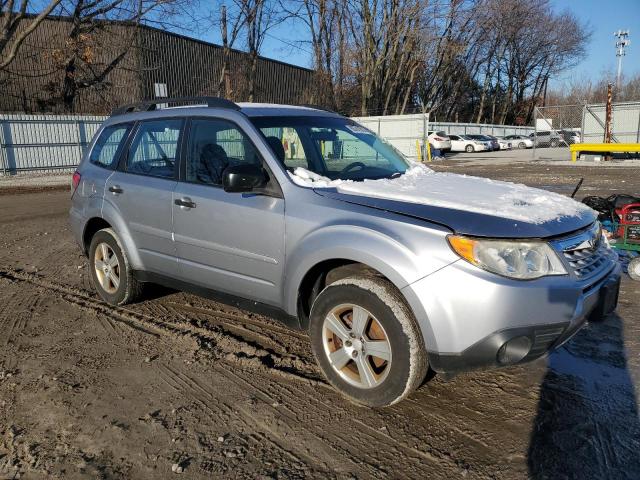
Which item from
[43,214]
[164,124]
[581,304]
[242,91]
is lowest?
[43,214]

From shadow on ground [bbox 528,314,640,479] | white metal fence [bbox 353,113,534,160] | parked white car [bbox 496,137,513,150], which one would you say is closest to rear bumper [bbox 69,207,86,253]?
shadow on ground [bbox 528,314,640,479]

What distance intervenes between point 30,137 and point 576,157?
22876mm

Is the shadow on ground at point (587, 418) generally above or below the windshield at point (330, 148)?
below

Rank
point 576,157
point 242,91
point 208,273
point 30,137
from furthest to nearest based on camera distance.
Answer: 1. point 242,91
2. point 576,157
3. point 30,137
4. point 208,273

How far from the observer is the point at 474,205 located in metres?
3.01

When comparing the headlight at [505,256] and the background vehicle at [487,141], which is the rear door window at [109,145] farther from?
the background vehicle at [487,141]

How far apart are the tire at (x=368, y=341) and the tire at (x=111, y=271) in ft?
7.20

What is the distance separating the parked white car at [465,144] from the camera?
41.0 meters

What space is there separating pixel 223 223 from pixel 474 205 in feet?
5.63

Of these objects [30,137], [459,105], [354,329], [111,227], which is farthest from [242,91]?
[459,105]

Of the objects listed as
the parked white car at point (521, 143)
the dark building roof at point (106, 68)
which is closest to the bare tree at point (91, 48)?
the dark building roof at point (106, 68)

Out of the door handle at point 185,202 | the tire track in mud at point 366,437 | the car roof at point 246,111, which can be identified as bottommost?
the tire track in mud at point 366,437

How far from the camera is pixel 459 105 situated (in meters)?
60.4

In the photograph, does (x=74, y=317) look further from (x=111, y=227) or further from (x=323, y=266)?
(x=323, y=266)
